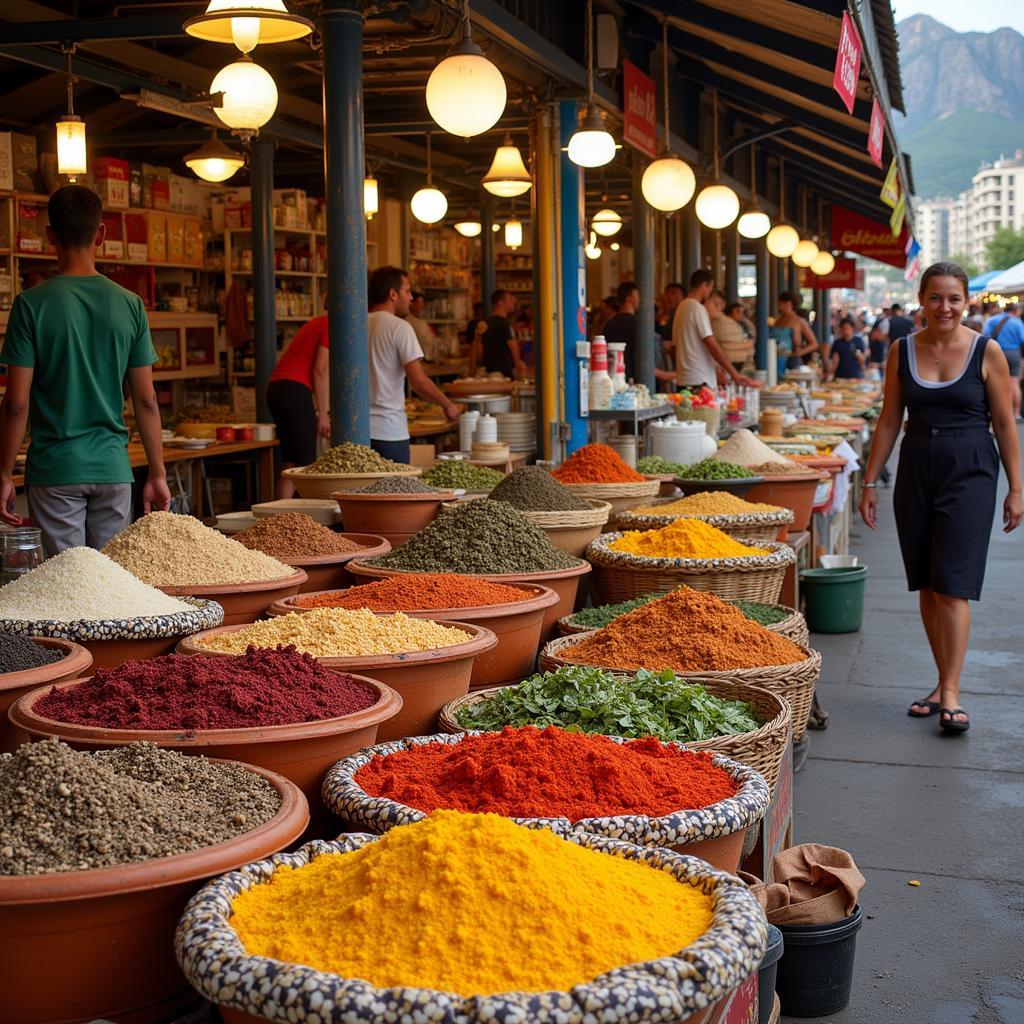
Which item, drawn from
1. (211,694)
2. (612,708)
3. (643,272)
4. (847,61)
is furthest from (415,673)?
(643,272)

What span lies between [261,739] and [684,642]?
1401 millimetres

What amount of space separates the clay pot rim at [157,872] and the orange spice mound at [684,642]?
1405 millimetres

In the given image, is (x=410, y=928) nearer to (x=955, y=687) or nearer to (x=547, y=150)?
(x=955, y=687)

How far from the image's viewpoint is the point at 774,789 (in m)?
2.77

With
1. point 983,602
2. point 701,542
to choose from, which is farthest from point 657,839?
point 983,602

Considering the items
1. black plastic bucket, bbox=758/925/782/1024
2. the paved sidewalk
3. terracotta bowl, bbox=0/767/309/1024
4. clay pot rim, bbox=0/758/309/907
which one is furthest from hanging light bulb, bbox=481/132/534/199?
terracotta bowl, bbox=0/767/309/1024

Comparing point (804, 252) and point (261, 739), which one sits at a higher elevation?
point (804, 252)

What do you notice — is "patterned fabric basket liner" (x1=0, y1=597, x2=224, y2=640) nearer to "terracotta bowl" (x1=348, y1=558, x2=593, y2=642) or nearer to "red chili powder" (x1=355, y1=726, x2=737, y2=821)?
"red chili powder" (x1=355, y1=726, x2=737, y2=821)

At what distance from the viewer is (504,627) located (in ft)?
10.3

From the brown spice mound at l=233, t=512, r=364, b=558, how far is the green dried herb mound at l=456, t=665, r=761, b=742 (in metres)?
1.12

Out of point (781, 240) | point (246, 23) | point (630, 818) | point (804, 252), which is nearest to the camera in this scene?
point (630, 818)

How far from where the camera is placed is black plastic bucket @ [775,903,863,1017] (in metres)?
2.68

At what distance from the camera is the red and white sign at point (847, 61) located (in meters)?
5.18

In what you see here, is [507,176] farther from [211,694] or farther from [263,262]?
[211,694]
